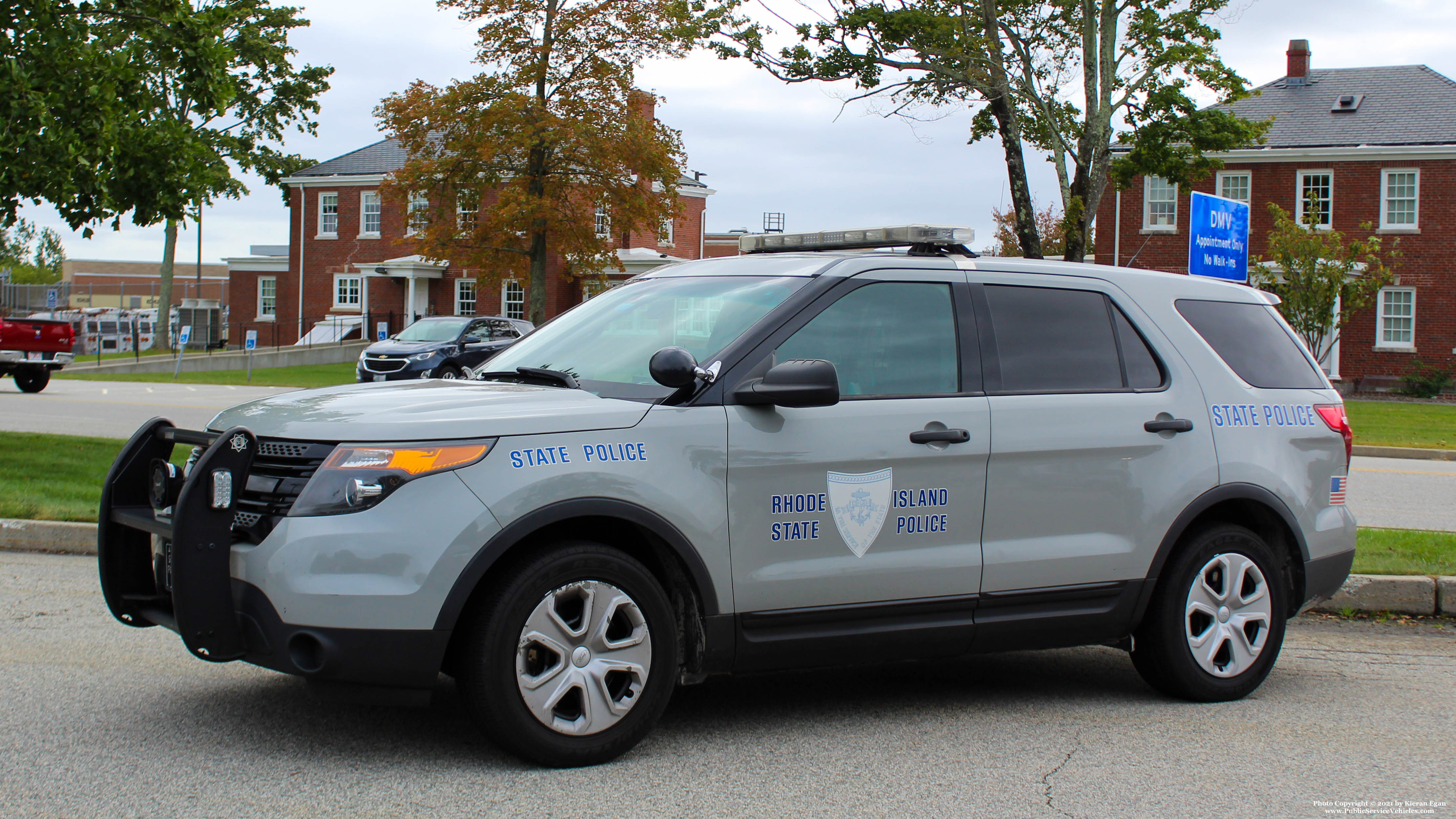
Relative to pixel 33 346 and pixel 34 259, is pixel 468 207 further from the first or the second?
pixel 34 259

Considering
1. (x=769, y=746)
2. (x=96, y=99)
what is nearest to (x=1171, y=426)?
(x=769, y=746)

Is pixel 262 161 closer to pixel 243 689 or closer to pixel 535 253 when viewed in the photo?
pixel 535 253

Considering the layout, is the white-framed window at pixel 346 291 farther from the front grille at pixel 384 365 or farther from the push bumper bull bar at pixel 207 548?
the push bumper bull bar at pixel 207 548

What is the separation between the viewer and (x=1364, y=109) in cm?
3925

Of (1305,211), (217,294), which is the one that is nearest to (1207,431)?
(1305,211)

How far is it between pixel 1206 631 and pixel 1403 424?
22345 mm

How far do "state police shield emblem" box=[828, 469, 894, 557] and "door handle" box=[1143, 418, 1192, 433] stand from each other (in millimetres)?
1275

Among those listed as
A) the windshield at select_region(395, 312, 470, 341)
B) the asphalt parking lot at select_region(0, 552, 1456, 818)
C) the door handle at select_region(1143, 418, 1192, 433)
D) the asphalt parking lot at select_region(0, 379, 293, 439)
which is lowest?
the asphalt parking lot at select_region(0, 552, 1456, 818)

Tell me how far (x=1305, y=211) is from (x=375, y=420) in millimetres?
39188

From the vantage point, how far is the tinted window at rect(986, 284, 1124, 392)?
5180 mm

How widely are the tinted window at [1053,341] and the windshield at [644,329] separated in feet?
2.96

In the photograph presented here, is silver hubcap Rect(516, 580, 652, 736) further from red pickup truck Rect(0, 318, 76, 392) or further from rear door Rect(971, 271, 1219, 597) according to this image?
red pickup truck Rect(0, 318, 76, 392)

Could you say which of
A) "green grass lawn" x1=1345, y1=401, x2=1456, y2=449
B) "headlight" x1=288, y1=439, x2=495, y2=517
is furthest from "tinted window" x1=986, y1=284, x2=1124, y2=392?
"green grass lawn" x1=1345, y1=401, x2=1456, y2=449

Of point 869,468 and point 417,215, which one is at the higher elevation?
point 417,215
